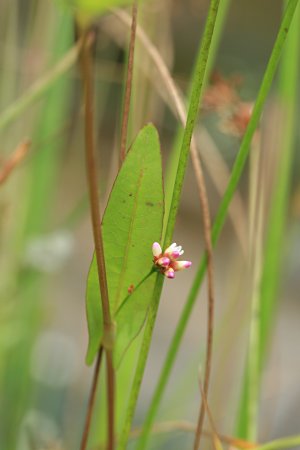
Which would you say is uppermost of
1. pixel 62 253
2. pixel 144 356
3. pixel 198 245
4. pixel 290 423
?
pixel 144 356

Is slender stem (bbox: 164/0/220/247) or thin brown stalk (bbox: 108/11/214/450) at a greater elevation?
slender stem (bbox: 164/0/220/247)

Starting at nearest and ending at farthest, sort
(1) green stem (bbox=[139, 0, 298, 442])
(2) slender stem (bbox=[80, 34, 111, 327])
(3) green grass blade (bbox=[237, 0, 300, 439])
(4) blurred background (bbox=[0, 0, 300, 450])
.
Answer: (2) slender stem (bbox=[80, 34, 111, 327])
(1) green stem (bbox=[139, 0, 298, 442])
(3) green grass blade (bbox=[237, 0, 300, 439])
(4) blurred background (bbox=[0, 0, 300, 450])

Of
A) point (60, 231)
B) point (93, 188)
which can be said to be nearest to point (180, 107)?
point (93, 188)

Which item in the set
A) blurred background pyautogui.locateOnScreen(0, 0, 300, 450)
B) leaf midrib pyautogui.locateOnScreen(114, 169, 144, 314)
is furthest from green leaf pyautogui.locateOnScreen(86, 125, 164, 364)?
blurred background pyautogui.locateOnScreen(0, 0, 300, 450)

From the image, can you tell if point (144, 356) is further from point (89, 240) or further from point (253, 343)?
point (89, 240)

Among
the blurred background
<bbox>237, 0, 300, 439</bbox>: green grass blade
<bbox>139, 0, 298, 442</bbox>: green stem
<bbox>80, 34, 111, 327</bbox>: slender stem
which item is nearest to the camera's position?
<bbox>80, 34, 111, 327</bbox>: slender stem

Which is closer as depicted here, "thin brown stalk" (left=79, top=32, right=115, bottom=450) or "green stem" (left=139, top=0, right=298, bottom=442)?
"thin brown stalk" (left=79, top=32, right=115, bottom=450)

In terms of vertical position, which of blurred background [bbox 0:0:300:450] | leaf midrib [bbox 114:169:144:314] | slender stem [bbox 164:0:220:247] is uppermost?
slender stem [bbox 164:0:220:247]

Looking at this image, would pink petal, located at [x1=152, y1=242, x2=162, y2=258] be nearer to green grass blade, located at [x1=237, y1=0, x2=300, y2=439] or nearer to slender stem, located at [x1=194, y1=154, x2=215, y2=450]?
slender stem, located at [x1=194, y1=154, x2=215, y2=450]

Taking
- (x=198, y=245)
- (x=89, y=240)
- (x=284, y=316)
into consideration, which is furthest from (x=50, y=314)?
(x=198, y=245)
